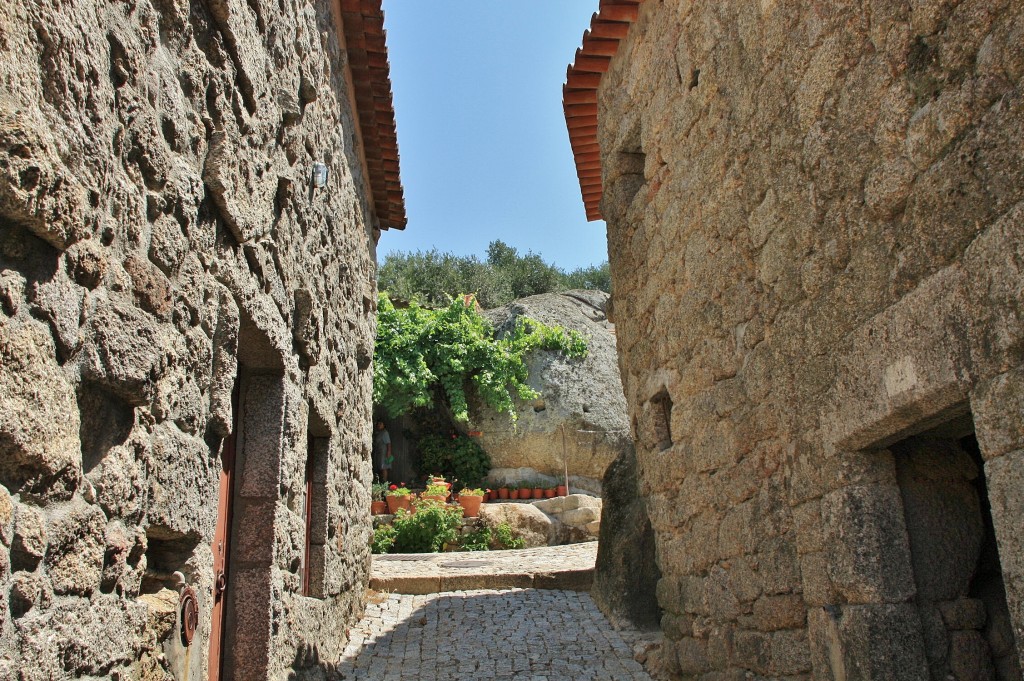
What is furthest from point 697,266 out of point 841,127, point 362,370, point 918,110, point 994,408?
point 362,370

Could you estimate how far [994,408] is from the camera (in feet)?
6.90

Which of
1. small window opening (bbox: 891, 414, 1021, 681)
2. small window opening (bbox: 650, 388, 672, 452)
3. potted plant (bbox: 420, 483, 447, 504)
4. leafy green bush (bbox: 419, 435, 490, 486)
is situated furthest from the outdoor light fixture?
leafy green bush (bbox: 419, 435, 490, 486)

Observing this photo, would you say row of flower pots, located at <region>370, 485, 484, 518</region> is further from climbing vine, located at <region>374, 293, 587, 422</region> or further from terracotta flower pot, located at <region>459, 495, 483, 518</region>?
climbing vine, located at <region>374, 293, 587, 422</region>

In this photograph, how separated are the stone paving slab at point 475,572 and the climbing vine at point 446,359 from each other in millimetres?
4945

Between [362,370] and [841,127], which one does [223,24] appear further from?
[362,370]

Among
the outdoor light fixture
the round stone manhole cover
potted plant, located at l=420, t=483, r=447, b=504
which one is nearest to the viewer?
the outdoor light fixture

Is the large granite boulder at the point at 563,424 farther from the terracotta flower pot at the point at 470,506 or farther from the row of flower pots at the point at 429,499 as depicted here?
the terracotta flower pot at the point at 470,506

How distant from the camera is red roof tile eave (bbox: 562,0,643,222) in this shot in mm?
5305

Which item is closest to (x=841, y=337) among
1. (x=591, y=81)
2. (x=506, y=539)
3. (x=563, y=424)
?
(x=591, y=81)

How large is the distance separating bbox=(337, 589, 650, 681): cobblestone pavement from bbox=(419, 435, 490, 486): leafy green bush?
644 cm

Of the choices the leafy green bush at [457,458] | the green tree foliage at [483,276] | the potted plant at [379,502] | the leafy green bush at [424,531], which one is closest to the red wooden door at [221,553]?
the leafy green bush at [424,531]

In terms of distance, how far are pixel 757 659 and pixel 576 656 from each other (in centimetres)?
211

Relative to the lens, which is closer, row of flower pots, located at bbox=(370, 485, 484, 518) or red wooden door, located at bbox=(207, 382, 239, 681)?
red wooden door, located at bbox=(207, 382, 239, 681)

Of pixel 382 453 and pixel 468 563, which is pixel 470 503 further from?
pixel 382 453
